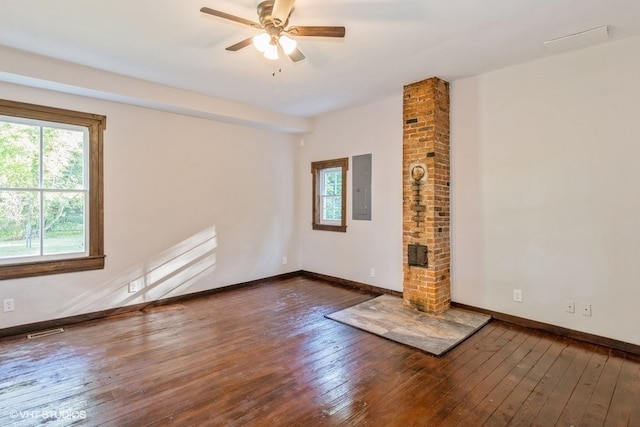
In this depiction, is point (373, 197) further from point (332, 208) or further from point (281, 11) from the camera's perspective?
point (281, 11)

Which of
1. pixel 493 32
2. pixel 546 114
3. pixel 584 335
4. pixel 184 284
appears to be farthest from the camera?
pixel 184 284

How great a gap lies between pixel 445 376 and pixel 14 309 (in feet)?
13.6

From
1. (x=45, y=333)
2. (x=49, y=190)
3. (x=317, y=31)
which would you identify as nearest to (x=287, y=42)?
(x=317, y=31)

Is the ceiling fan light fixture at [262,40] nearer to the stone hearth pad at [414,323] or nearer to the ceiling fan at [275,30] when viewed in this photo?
the ceiling fan at [275,30]

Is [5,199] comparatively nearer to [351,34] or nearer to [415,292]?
[351,34]

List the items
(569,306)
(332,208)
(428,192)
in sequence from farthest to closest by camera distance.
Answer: (332,208) → (428,192) → (569,306)

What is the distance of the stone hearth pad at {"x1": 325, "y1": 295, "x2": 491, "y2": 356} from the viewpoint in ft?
10.0

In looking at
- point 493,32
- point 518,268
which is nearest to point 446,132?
point 493,32

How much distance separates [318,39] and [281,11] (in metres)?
0.82

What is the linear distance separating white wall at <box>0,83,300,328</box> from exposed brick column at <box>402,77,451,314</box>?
243 centimetres

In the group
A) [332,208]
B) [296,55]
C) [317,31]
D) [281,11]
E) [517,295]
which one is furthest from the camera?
[332,208]

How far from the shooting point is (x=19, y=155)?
3350 millimetres

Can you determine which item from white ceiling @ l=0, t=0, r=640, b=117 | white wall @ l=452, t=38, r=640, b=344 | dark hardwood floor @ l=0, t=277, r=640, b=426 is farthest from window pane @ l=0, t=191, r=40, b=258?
white wall @ l=452, t=38, r=640, b=344

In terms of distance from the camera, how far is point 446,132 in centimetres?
393
